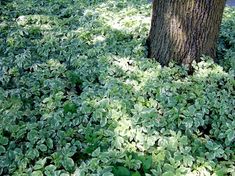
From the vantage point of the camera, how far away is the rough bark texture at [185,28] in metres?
2.93

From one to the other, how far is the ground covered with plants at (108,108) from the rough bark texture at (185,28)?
120mm

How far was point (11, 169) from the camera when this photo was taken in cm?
212

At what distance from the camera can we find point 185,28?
299 centimetres

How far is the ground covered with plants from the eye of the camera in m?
2.16

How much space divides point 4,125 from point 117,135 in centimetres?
75

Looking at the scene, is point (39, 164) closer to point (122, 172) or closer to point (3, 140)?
point (3, 140)

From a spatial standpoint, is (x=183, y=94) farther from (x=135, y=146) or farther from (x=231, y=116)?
(x=135, y=146)

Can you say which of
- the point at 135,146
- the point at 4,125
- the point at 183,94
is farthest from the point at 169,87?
the point at 4,125

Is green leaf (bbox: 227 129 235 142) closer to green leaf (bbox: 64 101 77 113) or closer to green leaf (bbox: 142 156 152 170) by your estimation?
green leaf (bbox: 142 156 152 170)

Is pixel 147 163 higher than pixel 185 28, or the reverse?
pixel 185 28

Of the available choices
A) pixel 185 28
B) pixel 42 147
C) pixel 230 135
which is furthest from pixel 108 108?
pixel 185 28

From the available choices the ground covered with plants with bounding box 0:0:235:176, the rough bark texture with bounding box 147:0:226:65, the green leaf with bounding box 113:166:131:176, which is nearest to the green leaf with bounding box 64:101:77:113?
the ground covered with plants with bounding box 0:0:235:176

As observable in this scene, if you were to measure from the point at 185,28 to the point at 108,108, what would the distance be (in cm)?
99

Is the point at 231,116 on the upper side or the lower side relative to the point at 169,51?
lower
